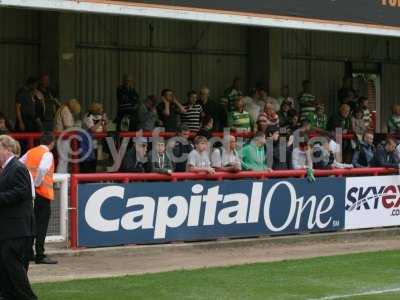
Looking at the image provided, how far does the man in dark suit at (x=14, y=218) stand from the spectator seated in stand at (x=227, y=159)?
289 inches

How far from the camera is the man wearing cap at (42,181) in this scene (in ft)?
46.7

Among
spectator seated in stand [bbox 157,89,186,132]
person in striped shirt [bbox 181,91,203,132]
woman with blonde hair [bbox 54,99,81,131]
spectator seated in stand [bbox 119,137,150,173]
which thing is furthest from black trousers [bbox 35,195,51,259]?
person in striped shirt [bbox 181,91,203,132]

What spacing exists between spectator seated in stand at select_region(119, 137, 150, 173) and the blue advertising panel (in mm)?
686

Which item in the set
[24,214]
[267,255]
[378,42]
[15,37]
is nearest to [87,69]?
[15,37]

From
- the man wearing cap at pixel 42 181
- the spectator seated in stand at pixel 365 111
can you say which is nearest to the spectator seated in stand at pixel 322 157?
the spectator seated in stand at pixel 365 111

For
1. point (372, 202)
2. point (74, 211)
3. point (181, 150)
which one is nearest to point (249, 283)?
point (74, 211)

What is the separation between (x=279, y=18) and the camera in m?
19.0

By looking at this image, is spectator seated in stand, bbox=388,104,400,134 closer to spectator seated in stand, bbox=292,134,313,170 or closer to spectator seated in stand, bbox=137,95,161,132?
spectator seated in stand, bbox=292,134,313,170

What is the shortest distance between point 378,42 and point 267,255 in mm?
17003

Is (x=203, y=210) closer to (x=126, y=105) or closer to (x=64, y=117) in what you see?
(x=64, y=117)

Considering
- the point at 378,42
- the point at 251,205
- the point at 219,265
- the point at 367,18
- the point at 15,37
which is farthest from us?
the point at 378,42

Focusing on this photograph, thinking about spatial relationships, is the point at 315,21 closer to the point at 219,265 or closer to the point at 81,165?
the point at 81,165

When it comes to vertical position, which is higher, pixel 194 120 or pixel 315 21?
pixel 315 21

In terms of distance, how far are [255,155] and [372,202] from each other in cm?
279
